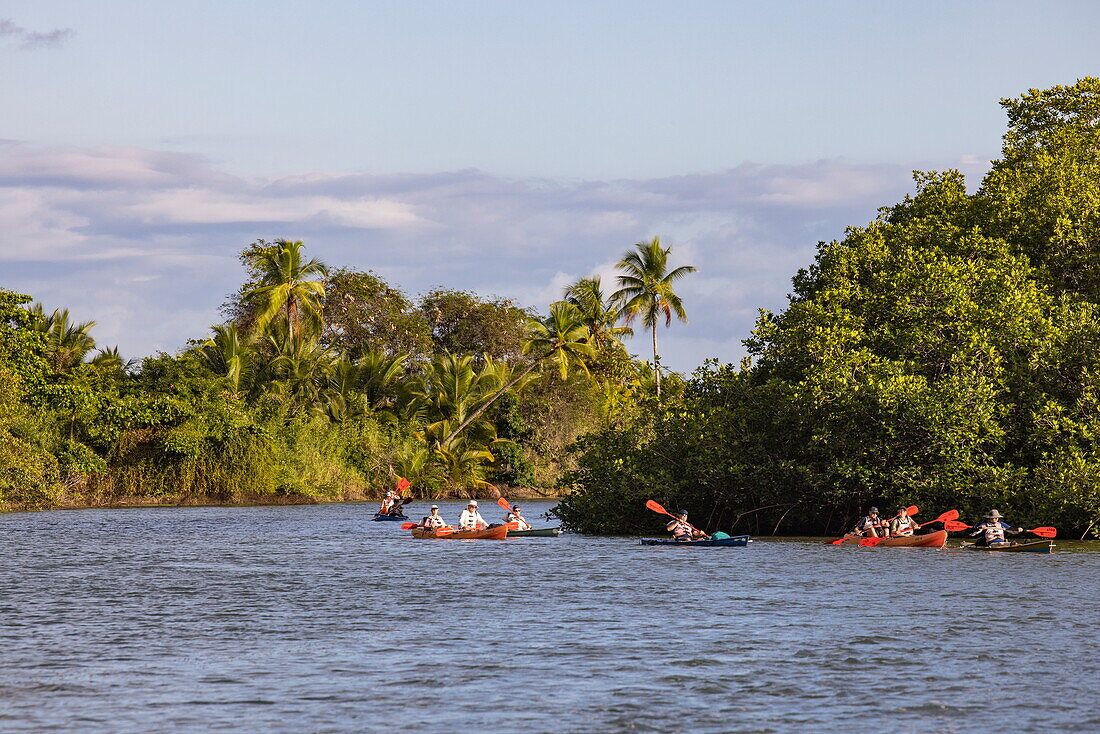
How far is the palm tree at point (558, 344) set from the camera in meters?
63.9

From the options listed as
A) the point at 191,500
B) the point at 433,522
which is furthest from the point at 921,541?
the point at 191,500

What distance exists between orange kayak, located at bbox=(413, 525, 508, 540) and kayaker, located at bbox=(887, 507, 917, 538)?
11.9 metres

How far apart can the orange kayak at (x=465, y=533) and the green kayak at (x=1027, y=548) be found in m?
14.0

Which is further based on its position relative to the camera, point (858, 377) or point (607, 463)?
point (607, 463)

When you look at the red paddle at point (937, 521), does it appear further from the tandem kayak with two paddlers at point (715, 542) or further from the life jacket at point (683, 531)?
the life jacket at point (683, 531)

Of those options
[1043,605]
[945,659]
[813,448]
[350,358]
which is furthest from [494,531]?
[350,358]

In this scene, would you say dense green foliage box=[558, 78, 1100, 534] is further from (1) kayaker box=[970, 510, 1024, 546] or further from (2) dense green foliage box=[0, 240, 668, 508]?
(2) dense green foliage box=[0, 240, 668, 508]

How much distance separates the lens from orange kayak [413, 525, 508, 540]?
124 feet

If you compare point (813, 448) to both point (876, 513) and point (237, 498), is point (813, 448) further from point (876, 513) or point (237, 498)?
point (237, 498)

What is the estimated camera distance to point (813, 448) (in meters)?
32.2

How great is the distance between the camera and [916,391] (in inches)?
1198

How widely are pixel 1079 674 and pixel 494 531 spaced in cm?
2456

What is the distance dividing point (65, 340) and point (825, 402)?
43.9 meters

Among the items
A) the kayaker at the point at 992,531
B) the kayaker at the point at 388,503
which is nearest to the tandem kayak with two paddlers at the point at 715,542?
the kayaker at the point at 992,531
